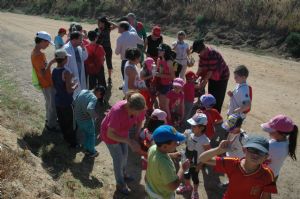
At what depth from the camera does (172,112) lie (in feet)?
28.1

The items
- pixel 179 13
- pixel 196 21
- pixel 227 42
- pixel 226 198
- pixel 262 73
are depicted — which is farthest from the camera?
pixel 179 13

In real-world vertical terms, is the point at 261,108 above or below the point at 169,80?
below

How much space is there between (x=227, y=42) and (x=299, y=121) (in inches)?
389

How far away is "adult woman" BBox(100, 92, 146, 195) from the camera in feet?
17.4

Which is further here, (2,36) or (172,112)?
(2,36)

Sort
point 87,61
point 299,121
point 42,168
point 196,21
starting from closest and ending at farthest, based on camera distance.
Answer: point 42,168
point 87,61
point 299,121
point 196,21

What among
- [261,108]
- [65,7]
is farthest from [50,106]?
[65,7]

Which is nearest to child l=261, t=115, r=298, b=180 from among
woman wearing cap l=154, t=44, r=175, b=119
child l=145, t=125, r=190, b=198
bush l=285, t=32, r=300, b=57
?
child l=145, t=125, r=190, b=198

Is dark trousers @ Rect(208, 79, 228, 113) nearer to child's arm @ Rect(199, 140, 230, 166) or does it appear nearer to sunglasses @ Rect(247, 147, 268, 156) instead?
child's arm @ Rect(199, 140, 230, 166)

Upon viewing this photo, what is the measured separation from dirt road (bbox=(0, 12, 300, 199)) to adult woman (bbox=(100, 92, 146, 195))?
2.19 feet

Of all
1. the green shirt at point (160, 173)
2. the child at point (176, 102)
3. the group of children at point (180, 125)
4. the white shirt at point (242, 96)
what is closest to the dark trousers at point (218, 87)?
the group of children at point (180, 125)

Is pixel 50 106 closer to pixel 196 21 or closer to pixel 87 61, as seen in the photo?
pixel 87 61

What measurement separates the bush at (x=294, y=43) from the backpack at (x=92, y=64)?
1081 cm

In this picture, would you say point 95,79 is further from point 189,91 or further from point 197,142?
point 197,142
